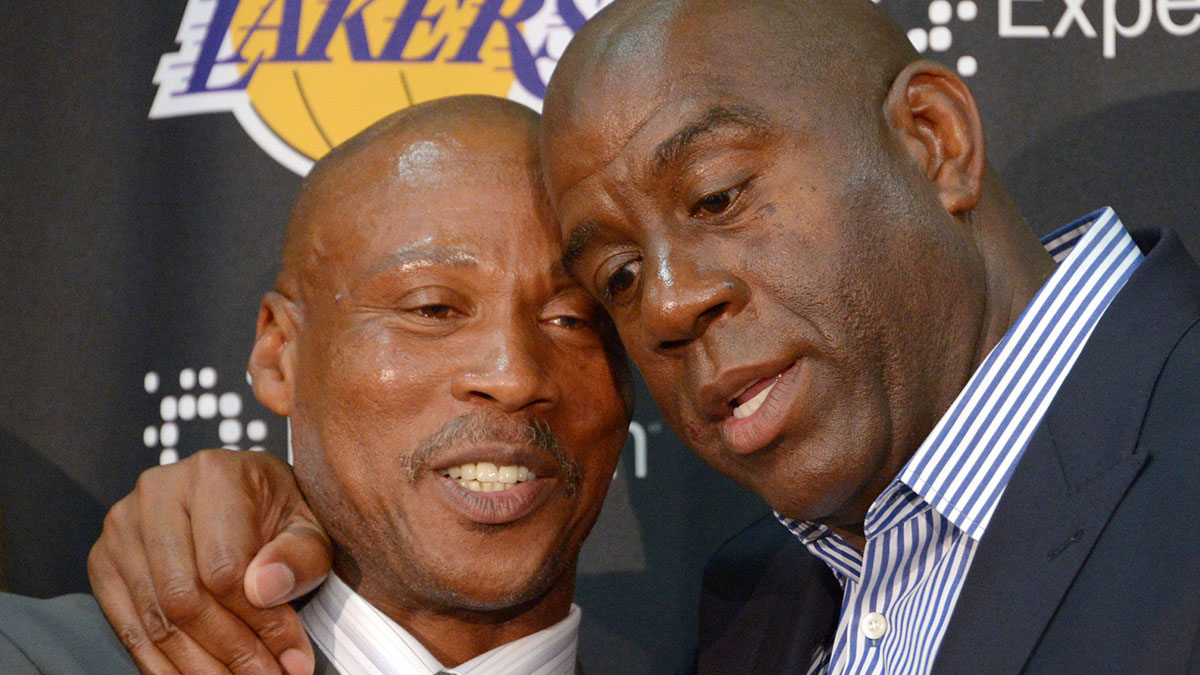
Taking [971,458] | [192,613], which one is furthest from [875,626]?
[192,613]

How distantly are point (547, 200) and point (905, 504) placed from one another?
763 mm

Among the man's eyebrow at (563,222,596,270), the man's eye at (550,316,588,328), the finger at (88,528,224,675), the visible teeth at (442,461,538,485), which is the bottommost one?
the finger at (88,528,224,675)

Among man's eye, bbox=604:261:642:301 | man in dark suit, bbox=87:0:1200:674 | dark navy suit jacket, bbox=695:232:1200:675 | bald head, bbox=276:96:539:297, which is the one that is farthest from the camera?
bald head, bbox=276:96:539:297

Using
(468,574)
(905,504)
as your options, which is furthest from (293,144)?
(905,504)

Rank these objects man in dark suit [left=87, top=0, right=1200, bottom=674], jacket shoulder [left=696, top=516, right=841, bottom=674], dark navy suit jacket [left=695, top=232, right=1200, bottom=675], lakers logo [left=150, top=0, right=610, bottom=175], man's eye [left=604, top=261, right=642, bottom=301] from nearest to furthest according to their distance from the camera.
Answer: dark navy suit jacket [left=695, top=232, right=1200, bottom=675] → man in dark suit [left=87, top=0, right=1200, bottom=674] → man's eye [left=604, top=261, right=642, bottom=301] → jacket shoulder [left=696, top=516, right=841, bottom=674] → lakers logo [left=150, top=0, right=610, bottom=175]

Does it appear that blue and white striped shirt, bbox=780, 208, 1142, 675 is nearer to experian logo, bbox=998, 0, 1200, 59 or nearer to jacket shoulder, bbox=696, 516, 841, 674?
jacket shoulder, bbox=696, 516, 841, 674

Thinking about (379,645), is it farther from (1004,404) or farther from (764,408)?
(1004,404)

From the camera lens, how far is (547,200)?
7.22 feet

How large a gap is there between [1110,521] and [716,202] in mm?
670

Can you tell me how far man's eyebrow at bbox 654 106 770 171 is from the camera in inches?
72.6

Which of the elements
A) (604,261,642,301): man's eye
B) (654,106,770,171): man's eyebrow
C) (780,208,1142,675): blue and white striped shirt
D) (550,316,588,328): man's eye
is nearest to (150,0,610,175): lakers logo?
(550,316,588,328): man's eye

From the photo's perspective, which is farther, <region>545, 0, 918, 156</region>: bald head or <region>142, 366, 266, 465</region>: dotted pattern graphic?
<region>142, 366, 266, 465</region>: dotted pattern graphic

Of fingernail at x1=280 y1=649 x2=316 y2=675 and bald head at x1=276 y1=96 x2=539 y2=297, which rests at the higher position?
bald head at x1=276 y1=96 x2=539 y2=297

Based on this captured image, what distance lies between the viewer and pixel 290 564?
81.7 inches
